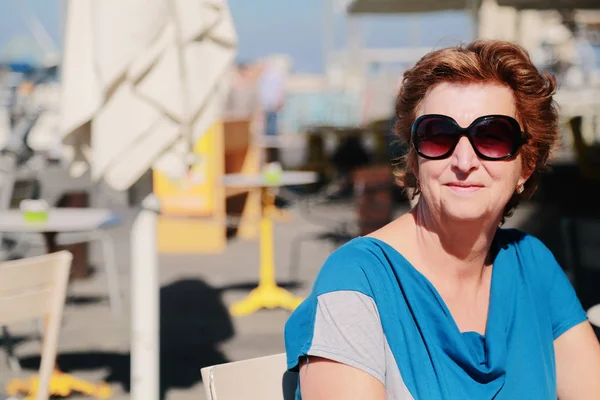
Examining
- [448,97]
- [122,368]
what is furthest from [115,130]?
[122,368]

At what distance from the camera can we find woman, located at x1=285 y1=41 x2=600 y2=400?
1641mm

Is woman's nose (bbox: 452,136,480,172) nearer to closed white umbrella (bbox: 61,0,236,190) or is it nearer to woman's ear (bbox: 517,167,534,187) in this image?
woman's ear (bbox: 517,167,534,187)

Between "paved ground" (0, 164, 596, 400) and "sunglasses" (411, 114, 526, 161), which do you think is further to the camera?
"paved ground" (0, 164, 596, 400)

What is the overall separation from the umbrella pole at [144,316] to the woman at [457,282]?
4.77ft

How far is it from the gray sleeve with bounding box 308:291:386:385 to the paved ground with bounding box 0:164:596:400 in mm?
2755

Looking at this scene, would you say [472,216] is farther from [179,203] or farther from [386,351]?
[179,203]

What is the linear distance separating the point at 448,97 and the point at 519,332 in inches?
21.8

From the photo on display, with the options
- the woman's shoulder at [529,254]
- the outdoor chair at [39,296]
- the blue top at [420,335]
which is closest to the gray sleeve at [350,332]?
the blue top at [420,335]

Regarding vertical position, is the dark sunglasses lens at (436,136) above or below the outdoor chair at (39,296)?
above

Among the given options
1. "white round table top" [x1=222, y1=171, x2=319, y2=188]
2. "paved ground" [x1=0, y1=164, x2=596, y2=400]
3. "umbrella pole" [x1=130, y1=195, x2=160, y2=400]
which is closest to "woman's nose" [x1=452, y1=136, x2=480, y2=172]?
"umbrella pole" [x1=130, y1=195, x2=160, y2=400]

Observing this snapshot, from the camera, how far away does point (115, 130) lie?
3033mm

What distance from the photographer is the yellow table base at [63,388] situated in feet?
14.1

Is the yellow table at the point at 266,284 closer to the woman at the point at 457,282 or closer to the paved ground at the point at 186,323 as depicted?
the paved ground at the point at 186,323

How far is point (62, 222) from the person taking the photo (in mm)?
4422
